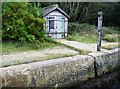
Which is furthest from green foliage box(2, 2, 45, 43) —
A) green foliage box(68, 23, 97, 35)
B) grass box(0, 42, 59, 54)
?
green foliage box(68, 23, 97, 35)

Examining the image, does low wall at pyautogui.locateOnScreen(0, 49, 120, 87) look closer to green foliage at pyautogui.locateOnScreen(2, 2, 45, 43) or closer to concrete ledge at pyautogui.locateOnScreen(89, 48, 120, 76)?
concrete ledge at pyautogui.locateOnScreen(89, 48, 120, 76)

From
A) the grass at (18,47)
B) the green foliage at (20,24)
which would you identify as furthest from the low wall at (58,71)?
the green foliage at (20,24)

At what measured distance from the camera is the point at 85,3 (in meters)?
16.8

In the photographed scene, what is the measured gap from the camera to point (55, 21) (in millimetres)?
12211

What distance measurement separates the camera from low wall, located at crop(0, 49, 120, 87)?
5.25m

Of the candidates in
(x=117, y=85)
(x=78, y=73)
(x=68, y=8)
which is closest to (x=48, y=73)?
(x=78, y=73)

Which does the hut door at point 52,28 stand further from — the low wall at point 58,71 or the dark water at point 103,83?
the dark water at point 103,83

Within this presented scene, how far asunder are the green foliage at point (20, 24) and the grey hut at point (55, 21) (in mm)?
2090

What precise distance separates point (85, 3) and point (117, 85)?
34.1 ft

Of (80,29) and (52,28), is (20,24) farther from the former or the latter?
(80,29)

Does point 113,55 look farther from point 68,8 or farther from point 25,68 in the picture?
point 68,8

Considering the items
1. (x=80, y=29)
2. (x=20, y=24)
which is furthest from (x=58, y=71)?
(x=80, y=29)

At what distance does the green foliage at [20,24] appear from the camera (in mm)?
9211

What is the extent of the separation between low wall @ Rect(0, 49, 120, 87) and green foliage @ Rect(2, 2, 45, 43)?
310 centimetres
